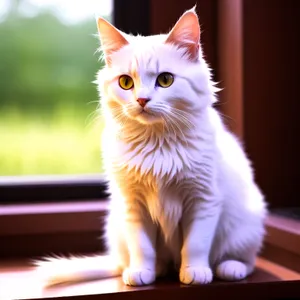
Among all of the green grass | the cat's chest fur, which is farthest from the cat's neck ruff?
the green grass

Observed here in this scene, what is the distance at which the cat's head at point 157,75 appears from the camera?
1029 millimetres

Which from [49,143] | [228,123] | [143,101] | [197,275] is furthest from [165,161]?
[49,143]

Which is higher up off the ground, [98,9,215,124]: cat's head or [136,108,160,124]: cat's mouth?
[98,9,215,124]: cat's head

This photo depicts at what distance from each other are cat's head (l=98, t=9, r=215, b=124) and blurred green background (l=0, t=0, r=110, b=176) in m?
0.58

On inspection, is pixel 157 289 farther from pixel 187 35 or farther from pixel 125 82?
pixel 187 35

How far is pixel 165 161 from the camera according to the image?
1079 millimetres

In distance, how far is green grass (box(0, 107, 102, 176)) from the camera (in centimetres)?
165

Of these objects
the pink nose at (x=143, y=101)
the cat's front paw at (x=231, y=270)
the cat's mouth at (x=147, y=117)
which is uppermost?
the pink nose at (x=143, y=101)

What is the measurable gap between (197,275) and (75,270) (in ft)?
0.98

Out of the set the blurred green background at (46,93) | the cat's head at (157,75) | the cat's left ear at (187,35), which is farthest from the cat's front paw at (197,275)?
the blurred green background at (46,93)

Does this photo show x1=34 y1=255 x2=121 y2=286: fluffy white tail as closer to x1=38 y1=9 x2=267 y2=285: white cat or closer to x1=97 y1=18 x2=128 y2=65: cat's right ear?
x1=38 y1=9 x2=267 y2=285: white cat

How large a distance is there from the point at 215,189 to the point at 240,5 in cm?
67

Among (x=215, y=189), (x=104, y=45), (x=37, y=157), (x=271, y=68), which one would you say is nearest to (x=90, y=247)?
→ (x=37, y=157)

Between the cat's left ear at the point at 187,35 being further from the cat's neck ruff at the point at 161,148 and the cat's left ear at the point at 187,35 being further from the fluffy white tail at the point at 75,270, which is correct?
the fluffy white tail at the point at 75,270
